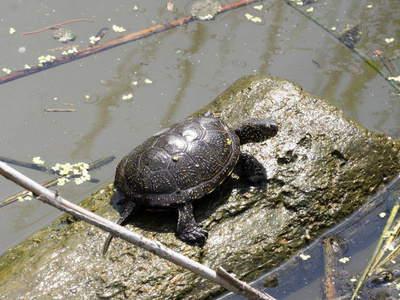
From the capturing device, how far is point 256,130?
12.4ft

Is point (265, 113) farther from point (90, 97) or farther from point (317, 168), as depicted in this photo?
point (90, 97)

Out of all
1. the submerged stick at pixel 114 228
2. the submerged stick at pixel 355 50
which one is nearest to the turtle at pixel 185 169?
the submerged stick at pixel 114 228

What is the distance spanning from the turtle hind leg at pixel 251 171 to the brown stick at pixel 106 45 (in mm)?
2967

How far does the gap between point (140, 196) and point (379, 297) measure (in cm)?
205

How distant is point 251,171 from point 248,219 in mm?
396

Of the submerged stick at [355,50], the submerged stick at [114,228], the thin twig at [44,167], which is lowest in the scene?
the thin twig at [44,167]

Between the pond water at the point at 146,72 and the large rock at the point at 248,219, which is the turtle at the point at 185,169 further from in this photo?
the pond water at the point at 146,72

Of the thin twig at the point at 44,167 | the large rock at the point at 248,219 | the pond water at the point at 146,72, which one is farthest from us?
the pond water at the point at 146,72

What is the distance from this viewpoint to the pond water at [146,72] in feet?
16.1

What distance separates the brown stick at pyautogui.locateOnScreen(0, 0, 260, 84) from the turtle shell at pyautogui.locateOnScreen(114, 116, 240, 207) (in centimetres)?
259

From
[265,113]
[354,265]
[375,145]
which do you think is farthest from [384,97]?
[354,265]

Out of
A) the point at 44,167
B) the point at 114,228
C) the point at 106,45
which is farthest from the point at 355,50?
the point at 114,228

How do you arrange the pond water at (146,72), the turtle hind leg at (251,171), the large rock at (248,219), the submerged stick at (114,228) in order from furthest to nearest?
the pond water at (146,72) → the turtle hind leg at (251,171) → the large rock at (248,219) → the submerged stick at (114,228)

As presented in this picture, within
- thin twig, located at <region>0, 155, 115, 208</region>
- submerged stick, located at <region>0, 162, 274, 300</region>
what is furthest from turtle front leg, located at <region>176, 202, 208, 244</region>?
thin twig, located at <region>0, 155, 115, 208</region>
